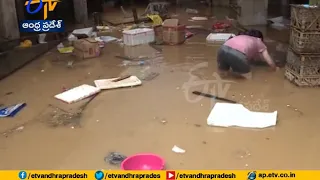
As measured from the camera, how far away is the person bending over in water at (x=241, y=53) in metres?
4.29

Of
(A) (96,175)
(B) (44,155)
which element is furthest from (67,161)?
(A) (96,175)

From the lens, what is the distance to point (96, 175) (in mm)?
2355

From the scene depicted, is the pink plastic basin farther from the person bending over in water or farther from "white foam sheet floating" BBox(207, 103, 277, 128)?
the person bending over in water

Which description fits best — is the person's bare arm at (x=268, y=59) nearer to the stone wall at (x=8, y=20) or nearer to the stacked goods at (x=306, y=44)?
the stacked goods at (x=306, y=44)

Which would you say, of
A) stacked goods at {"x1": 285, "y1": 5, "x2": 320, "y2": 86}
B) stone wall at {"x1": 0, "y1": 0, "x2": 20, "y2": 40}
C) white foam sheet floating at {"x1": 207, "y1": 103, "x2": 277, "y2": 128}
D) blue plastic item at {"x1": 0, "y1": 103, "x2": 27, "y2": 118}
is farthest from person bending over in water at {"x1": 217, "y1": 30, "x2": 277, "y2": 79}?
stone wall at {"x1": 0, "y1": 0, "x2": 20, "y2": 40}

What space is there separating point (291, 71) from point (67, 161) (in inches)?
103

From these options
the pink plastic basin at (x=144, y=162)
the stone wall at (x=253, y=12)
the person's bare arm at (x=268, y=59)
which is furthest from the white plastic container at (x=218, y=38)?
the pink plastic basin at (x=144, y=162)

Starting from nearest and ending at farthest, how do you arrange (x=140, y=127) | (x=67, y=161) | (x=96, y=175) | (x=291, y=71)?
1. (x=96, y=175)
2. (x=67, y=161)
3. (x=140, y=127)
4. (x=291, y=71)

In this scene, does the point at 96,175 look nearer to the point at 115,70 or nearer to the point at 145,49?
the point at 115,70

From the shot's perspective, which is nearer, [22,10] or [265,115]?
[265,115]

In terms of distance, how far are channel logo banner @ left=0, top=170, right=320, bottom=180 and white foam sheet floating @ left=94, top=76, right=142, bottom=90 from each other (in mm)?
1724

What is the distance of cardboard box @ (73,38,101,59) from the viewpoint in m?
5.36

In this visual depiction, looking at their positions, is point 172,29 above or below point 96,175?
above

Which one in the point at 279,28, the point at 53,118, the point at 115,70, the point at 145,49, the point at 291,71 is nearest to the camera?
the point at 53,118
